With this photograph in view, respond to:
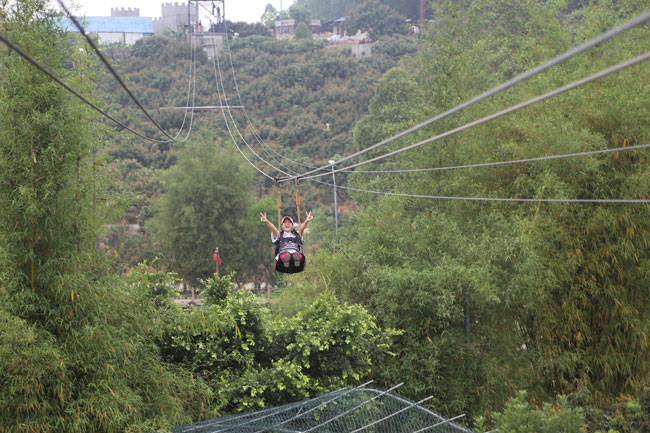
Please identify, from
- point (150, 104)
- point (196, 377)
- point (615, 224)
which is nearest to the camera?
point (196, 377)

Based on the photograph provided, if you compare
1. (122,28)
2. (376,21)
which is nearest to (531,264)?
(376,21)

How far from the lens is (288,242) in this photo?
17.9ft

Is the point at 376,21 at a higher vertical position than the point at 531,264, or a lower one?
higher

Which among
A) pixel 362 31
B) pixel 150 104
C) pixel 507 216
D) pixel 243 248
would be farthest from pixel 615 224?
pixel 362 31

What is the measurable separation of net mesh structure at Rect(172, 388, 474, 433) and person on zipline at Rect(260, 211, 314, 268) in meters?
1.30

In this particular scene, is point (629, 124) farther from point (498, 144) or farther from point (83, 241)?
point (83, 241)

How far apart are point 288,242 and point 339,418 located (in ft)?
5.85

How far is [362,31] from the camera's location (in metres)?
40.7

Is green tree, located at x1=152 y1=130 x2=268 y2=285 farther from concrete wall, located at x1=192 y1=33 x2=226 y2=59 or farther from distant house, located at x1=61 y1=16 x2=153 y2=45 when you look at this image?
distant house, located at x1=61 y1=16 x2=153 y2=45

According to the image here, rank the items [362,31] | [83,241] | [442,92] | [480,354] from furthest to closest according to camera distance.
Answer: [362,31], [442,92], [480,354], [83,241]

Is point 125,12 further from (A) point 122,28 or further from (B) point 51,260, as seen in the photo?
(B) point 51,260

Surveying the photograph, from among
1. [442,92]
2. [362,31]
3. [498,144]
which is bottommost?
[498,144]

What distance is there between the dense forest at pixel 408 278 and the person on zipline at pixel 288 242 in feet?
1.64

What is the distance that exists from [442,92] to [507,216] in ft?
9.35
